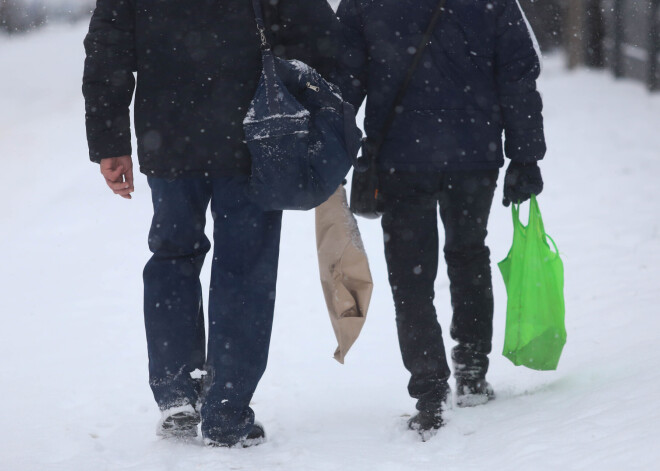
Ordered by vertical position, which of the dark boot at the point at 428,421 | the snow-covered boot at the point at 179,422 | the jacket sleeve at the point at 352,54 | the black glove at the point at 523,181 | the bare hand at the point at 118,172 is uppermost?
the jacket sleeve at the point at 352,54

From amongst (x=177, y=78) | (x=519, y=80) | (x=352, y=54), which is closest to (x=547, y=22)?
(x=519, y=80)

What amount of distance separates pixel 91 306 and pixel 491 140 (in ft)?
10.7

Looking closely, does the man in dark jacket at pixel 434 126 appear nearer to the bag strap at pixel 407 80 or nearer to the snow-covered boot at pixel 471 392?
the bag strap at pixel 407 80

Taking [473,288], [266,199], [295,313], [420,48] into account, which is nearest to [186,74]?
[266,199]

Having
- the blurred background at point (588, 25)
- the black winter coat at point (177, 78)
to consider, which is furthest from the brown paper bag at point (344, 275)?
the blurred background at point (588, 25)

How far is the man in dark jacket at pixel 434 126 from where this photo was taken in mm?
3082

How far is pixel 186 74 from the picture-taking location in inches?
107

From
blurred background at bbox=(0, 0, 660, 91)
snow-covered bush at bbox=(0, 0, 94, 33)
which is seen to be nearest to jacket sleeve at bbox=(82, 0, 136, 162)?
blurred background at bbox=(0, 0, 660, 91)

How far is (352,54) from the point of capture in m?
3.16

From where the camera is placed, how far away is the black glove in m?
3.21

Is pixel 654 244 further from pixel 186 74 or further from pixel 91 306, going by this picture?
pixel 186 74

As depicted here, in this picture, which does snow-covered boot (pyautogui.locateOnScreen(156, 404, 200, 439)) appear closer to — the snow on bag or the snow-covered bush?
the snow on bag

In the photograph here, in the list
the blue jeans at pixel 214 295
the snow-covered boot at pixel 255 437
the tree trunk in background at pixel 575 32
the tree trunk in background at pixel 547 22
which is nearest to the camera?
the blue jeans at pixel 214 295

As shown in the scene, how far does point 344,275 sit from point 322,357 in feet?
4.71
